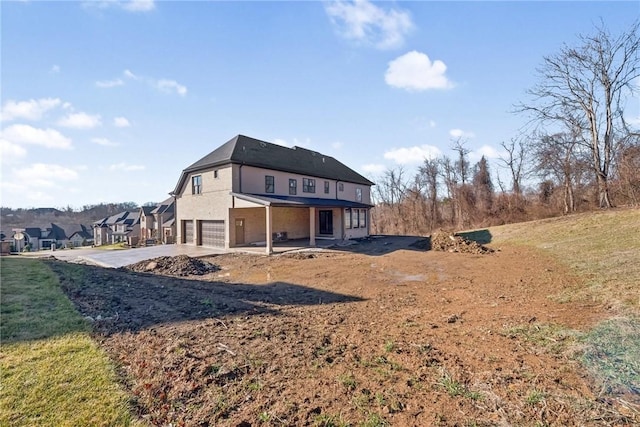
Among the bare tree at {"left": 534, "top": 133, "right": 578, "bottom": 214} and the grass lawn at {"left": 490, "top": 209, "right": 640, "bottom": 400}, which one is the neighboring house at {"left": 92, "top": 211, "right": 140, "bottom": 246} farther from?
the bare tree at {"left": 534, "top": 133, "right": 578, "bottom": 214}

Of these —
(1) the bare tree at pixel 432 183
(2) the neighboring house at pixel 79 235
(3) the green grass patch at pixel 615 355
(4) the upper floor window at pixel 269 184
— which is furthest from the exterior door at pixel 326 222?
(2) the neighboring house at pixel 79 235

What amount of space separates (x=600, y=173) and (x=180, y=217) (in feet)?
95.3

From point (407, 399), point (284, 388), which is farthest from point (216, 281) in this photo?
point (407, 399)

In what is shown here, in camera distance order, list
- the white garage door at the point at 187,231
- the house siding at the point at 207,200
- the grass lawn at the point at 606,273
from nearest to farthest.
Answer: the grass lawn at the point at 606,273, the house siding at the point at 207,200, the white garage door at the point at 187,231

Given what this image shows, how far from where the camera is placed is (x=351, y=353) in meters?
4.06

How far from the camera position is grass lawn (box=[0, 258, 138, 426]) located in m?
2.74

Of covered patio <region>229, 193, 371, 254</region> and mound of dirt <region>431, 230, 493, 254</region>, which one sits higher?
covered patio <region>229, 193, 371, 254</region>

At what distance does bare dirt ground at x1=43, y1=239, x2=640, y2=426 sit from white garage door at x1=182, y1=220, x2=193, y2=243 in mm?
12364


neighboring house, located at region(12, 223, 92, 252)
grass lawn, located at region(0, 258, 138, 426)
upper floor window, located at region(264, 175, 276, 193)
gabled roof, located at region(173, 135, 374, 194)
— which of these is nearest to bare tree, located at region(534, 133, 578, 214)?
gabled roof, located at region(173, 135, 374, 194)

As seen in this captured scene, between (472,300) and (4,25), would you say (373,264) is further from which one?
(4,25)

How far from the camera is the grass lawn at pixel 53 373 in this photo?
2.74 meters

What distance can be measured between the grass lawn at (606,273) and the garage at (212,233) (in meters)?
16.6

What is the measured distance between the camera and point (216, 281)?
997 cm

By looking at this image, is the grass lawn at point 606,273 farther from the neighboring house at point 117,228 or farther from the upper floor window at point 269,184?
the neighboring house at point 117,228
